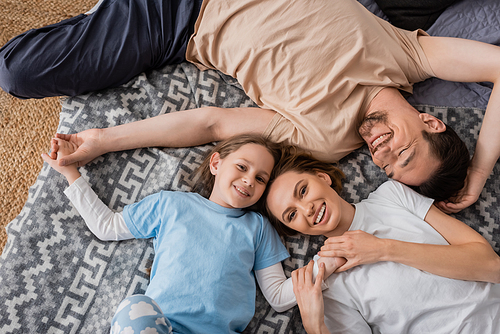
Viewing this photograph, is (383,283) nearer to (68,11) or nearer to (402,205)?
(402,205)

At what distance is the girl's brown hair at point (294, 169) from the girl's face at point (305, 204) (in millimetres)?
42

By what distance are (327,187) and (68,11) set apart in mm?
1837

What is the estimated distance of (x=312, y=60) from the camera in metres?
1.45

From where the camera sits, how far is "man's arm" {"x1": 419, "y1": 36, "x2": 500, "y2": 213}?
1429 millimetres

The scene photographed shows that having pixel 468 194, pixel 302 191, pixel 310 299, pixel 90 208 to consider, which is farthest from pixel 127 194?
pixel 468 194

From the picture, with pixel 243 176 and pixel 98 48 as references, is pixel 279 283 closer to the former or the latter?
pixel 243 176

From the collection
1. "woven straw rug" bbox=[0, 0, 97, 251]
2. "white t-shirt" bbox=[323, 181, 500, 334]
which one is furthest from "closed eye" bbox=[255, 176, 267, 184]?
"woven straw rug" bbox=[0, 0, 97, 251]

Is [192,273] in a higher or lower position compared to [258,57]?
lower

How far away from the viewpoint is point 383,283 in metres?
1.25

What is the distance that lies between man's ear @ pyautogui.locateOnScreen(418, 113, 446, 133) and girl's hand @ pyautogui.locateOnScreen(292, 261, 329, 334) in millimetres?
674

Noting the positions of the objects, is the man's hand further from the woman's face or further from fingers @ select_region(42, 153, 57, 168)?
fingers @ select_region(42, 153, 57, 168)

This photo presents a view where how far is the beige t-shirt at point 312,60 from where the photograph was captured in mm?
1438

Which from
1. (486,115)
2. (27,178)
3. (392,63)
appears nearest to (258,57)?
(392,63)

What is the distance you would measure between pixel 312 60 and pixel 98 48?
2.88 feet
